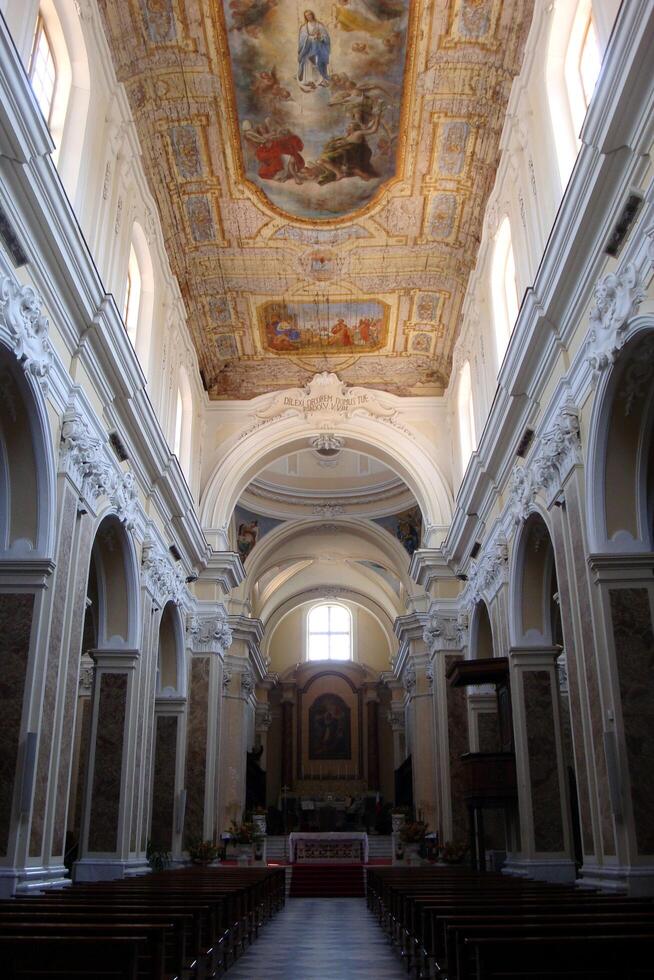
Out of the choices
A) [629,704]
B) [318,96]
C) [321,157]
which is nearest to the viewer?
[629,704]

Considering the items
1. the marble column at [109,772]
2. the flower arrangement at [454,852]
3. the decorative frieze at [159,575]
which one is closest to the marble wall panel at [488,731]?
the flower arrangement at [454,852]

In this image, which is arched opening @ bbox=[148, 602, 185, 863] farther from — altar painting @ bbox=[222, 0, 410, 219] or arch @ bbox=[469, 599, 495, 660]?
altar painting @ bbox=[222, 0, 410, 219]

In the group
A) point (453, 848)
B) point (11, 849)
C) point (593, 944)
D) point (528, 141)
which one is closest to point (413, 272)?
point (528, 141)

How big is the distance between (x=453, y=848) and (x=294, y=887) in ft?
14.7

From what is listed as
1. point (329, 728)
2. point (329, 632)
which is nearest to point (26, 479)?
point (329, 728)

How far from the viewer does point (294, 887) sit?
19297 millimetres

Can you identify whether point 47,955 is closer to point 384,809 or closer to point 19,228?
point 19,228

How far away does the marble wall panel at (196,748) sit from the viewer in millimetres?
17422

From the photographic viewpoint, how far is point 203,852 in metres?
16.6

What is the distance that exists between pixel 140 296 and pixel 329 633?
24.2 m

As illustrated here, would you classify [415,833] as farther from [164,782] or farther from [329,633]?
[329,633]

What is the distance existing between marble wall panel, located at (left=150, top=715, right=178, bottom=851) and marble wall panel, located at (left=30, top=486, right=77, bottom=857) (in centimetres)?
753

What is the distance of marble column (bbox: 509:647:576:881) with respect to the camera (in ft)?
38.9

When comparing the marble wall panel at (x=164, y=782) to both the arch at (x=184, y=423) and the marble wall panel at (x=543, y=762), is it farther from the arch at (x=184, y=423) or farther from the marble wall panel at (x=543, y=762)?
the marble wall panel at (x=543, y=762)
